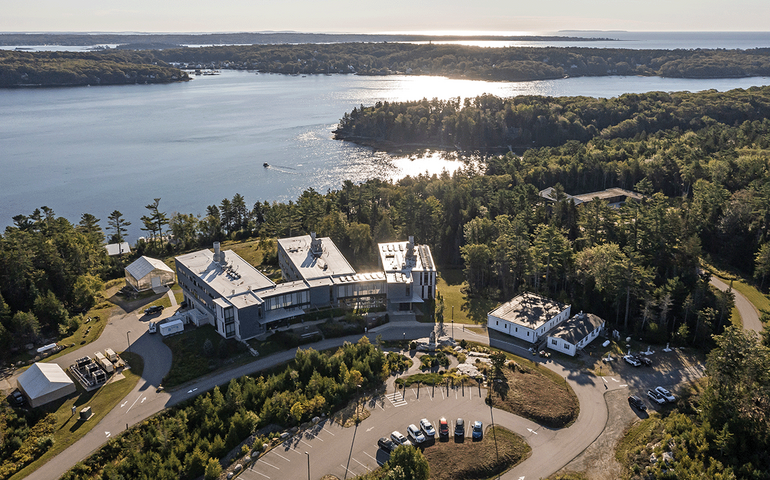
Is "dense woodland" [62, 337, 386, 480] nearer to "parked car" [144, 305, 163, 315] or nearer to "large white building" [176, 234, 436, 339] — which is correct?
"large white building" [176, 234, 436, 339]

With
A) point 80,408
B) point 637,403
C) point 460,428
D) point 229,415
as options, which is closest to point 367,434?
point 460,428

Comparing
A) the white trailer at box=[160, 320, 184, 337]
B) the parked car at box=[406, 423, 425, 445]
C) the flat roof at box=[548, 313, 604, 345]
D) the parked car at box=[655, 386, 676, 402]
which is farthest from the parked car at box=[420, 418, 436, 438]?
the white trailer at box=[160, 320, 184, 337]

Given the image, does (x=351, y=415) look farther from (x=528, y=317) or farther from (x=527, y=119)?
(x=527, y=119)

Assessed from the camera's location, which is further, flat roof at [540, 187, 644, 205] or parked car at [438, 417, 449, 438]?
flat roof at [540, 187, 644, 205]

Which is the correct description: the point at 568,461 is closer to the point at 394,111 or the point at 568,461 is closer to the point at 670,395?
the point at 670,395

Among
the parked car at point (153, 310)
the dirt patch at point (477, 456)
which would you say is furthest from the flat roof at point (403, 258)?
the parked car at point (153, 310)

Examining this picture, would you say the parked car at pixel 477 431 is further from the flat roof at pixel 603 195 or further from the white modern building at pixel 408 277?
the flat roof at pixel 603 195

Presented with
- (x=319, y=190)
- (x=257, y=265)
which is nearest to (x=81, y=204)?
(x=319, y=190)
